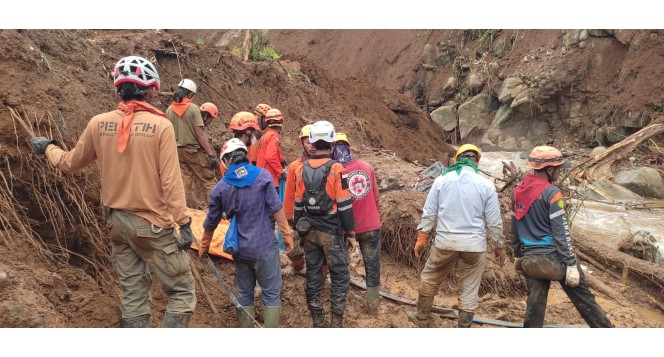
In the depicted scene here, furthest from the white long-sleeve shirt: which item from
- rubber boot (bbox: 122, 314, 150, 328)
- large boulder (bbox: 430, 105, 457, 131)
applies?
large boulder (bbox: 430, 105, 457, 131)

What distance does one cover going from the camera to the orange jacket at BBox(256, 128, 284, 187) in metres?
6.10

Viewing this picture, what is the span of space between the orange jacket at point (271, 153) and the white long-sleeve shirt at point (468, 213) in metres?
2.07

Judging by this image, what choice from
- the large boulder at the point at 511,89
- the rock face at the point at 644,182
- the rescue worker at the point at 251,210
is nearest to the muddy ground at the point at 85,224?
the rescue worker at the point at 251,210

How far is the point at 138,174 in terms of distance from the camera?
139 inches

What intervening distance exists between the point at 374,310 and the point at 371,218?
96 cm

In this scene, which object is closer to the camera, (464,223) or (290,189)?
(464,223)

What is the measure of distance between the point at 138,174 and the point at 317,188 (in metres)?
1.52

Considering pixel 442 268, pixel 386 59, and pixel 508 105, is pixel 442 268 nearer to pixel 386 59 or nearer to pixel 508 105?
pixel 508 105

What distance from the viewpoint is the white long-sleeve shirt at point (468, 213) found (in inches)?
184

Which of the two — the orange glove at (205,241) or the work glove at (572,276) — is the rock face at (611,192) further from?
the orange glove at (205,241)

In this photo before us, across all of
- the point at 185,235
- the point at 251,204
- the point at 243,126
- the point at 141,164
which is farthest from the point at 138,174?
the point at 243,126

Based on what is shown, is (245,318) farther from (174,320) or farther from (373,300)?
(373,300)

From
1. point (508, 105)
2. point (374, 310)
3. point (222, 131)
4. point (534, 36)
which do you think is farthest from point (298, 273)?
point (534, 36)

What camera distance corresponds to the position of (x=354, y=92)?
15852mm
